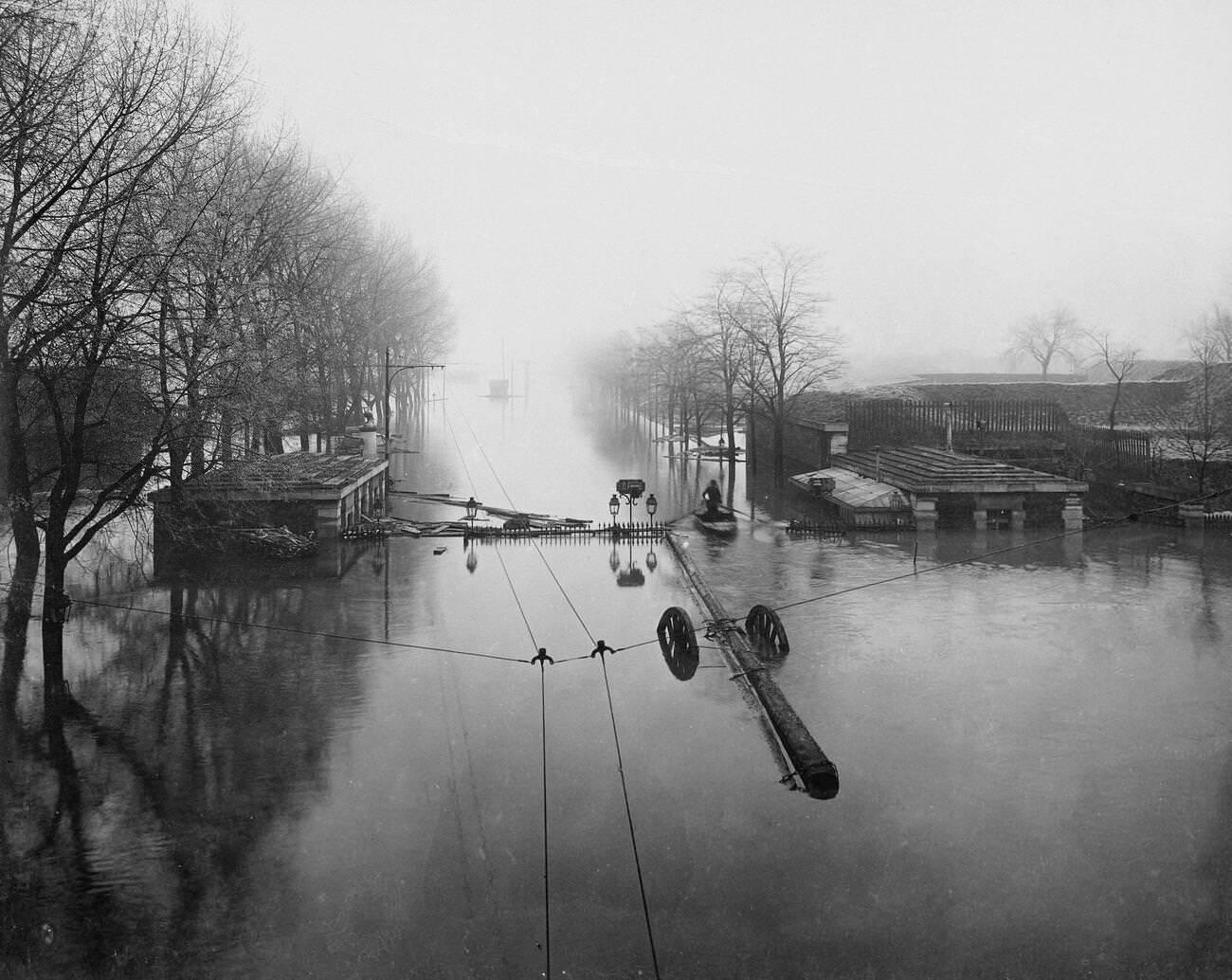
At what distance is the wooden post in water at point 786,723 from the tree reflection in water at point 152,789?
5.72m

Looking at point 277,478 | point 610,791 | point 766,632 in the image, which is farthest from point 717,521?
point 610,791

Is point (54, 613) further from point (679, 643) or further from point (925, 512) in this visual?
point (925, 512)

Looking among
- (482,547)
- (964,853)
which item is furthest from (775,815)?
(482,547)

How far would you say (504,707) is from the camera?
48.1 ft

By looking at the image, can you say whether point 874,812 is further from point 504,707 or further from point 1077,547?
point 1077,547

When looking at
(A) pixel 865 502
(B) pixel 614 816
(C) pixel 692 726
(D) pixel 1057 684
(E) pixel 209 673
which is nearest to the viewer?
(B) pixel 614 816

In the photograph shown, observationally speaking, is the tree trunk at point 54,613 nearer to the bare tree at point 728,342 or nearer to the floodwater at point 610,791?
the floodwater at point 610,791

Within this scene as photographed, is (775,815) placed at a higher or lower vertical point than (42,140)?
lower

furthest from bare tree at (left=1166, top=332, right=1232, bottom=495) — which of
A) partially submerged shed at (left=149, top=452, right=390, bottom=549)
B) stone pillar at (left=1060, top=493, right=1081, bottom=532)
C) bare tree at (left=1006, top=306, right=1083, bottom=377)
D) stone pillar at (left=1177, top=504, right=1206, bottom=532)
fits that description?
partially submerged shed at (left=149, top=452, right=390, bottom=549)

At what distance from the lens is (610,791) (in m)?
11.6

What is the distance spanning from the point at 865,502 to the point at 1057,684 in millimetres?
17896

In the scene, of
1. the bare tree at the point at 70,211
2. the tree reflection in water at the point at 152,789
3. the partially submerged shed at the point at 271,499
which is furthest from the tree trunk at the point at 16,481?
the partially submerged shed at the point at 271,499

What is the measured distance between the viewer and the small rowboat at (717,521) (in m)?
32.5

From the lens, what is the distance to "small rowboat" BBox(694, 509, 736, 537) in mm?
32500
